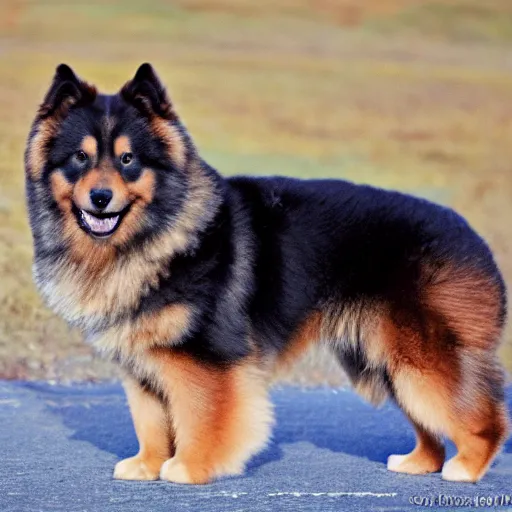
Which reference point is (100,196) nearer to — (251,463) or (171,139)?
(171,139)

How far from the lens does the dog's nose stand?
4.78 metres

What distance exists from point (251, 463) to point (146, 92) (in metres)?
2.18

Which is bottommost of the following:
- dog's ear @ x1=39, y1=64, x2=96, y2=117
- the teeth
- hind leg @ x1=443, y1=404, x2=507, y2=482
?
hind leg @ x1=443, y1=404, x2=507, y2=482

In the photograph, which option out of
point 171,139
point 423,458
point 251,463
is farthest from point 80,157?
point 423,458

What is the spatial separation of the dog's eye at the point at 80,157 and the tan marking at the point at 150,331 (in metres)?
0.84

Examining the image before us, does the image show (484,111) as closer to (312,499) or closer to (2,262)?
(2,262)

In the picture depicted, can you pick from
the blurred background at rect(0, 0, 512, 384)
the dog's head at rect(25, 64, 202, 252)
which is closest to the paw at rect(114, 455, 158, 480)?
the dog's head at rect(25, 64, 202, 252)

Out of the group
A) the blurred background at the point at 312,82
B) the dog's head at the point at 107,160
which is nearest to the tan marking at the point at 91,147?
the dog's head at the point at 107,160

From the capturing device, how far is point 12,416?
6.66 meters

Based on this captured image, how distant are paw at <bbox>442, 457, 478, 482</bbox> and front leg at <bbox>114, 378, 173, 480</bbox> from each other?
150 centimetres

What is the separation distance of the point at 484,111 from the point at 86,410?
12881mm

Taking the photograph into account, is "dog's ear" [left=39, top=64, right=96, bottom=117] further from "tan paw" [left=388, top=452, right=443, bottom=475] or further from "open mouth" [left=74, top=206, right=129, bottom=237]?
"tan paw" [left=388, top=452, right=443, bottom=475]

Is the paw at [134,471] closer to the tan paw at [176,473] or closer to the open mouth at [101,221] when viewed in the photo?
the tan paw at [176,473]

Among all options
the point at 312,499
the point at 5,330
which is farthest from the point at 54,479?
the point at 5,330
